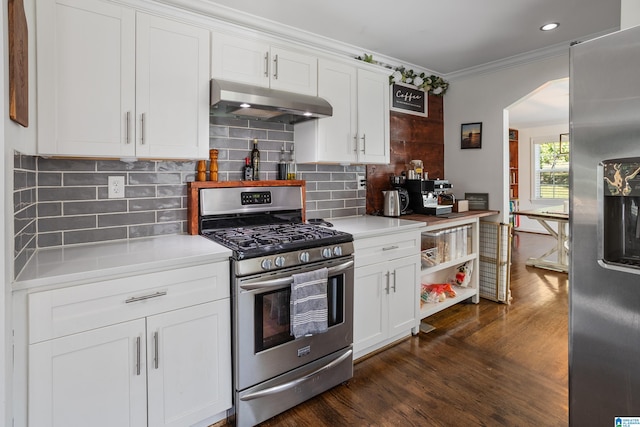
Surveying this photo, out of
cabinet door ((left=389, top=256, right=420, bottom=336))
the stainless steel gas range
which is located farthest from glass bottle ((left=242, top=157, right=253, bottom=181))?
cabinet door ((left=389, top=256, right=420, bottom=336))

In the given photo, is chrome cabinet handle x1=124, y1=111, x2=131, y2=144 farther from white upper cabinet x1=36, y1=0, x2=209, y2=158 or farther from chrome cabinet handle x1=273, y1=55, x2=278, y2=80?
chrome cabinet handle x1=273, y1=55, x2=278, y2=80

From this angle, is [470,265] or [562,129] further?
[562,129]

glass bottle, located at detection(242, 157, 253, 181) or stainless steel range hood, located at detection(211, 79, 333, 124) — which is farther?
glass bottle, located at detection(242, 157, 253, 181)

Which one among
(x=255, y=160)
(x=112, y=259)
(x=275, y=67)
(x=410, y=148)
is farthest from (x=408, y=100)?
(x=112, y=259)

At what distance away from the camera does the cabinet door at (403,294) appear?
8.64 feet

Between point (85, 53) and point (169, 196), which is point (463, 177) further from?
point (85, 53)

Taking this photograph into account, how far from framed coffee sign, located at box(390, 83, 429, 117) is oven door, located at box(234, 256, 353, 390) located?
200 centimetres

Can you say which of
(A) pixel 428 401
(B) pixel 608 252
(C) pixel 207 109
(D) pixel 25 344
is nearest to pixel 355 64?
(C) pixel 207 109

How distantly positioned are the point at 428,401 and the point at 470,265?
1863mm

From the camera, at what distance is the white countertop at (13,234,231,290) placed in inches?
55.2

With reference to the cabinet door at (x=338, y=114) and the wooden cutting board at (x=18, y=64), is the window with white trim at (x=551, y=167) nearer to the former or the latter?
the cabinet door at (x=338, y=114)

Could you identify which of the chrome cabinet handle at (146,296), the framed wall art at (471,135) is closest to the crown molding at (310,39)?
the framed wall art at (471,135)

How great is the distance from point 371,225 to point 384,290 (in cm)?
49

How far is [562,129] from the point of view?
736 cm
